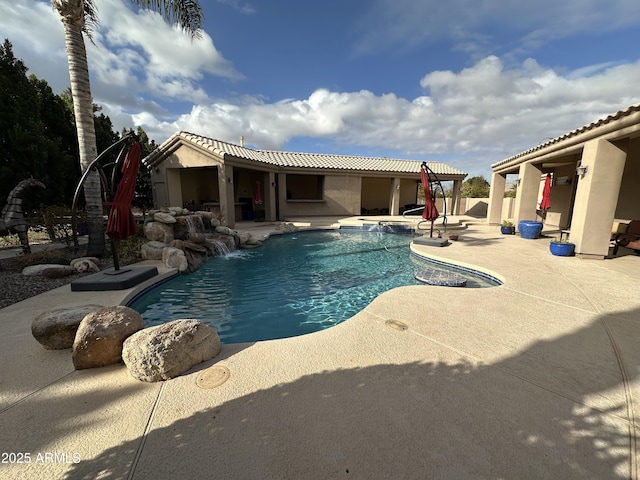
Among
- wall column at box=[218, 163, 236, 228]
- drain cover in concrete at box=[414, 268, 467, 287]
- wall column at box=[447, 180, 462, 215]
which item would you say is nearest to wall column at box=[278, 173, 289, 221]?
wall column at box=[218, 163, 236, 228]

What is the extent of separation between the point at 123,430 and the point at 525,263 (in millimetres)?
8990

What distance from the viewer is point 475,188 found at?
34.9 m

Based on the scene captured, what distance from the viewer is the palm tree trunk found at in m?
6.98

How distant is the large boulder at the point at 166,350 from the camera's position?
2732mm

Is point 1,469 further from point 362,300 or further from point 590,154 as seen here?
point 590,154

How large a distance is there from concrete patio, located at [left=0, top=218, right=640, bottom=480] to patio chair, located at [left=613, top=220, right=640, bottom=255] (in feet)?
20.7

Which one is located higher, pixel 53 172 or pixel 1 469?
pixel 53 172

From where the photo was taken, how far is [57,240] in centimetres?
951

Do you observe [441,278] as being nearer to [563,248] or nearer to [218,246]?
[563,248]

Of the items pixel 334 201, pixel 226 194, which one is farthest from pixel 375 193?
pixel 226 194

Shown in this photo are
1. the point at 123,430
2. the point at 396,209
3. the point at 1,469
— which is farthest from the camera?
the point at 396,209

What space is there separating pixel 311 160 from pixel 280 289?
50.9ft

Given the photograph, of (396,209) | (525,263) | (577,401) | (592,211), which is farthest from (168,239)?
(396,209)

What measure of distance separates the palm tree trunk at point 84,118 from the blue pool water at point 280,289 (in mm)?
3181
